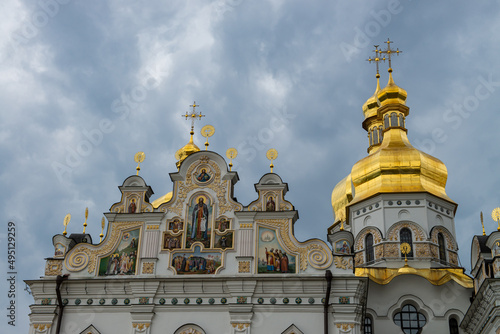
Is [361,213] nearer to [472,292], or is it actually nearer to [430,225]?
[430,225]

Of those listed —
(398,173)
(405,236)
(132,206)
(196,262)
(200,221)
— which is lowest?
(196,262)

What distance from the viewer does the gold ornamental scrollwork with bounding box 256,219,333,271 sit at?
67.1 feet

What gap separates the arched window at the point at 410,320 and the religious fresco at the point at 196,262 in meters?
7.79

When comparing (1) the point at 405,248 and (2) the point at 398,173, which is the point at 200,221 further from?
(2) the point at 398,173

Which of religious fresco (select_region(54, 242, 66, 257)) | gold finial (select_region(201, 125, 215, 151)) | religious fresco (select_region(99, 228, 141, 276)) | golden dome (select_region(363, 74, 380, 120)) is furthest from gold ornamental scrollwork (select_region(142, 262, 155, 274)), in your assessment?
golden dome (select_region(363, 74, 380, 120))

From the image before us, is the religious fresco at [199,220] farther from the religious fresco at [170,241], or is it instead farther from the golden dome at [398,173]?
the golden dome at [398,173]

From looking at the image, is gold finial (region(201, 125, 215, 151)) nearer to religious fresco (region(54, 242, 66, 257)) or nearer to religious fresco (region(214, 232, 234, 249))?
religious fresco (region(214, 232, 234, 249))

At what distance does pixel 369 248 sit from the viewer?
92.1 ft

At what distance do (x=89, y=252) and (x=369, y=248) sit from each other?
38.8 ft

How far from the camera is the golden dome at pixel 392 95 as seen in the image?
33000 millimetres

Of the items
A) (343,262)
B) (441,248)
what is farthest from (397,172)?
(343,262)

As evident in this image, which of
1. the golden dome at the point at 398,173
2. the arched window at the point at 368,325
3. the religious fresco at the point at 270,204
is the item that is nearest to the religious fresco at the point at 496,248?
the arched window at the point at 368,325

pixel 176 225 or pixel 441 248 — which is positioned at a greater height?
pixel 441 248

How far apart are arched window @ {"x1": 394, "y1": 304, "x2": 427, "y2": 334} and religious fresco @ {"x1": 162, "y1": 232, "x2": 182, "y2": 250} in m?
8.65
